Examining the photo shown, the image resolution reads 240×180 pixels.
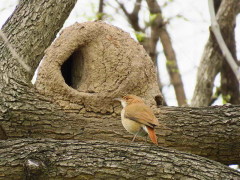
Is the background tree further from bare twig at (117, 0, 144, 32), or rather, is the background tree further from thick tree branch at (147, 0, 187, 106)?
bare twig at (117, 0, 144, 32)

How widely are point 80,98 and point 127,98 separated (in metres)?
0.65

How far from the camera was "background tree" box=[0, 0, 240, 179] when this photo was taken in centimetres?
568

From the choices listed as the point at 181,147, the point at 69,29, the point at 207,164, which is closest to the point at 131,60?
the point at 69,29

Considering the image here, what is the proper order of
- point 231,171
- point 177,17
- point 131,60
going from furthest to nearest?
point 177,17, point 131,60, point 231,171

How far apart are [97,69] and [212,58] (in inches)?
130

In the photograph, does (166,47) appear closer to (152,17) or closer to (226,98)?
(152,17)

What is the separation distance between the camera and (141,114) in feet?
22.7

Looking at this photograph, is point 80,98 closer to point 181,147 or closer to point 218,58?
point 181,147

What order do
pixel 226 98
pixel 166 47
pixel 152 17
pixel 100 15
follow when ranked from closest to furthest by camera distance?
pixel 226 98 < pixel 152 17 < pixel 100 15 < pixel 166 47

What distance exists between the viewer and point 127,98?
7.50 metres

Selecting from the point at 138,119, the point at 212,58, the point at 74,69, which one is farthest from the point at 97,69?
the point at 212,58

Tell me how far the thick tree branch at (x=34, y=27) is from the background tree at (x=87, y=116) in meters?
0.01

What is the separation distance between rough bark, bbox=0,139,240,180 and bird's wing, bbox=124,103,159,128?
2.77 ft

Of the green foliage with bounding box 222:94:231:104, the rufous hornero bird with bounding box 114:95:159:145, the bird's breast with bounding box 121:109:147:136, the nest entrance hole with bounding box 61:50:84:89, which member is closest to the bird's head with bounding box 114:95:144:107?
the rufous hornero bird with bounding box 114:95:159:145
